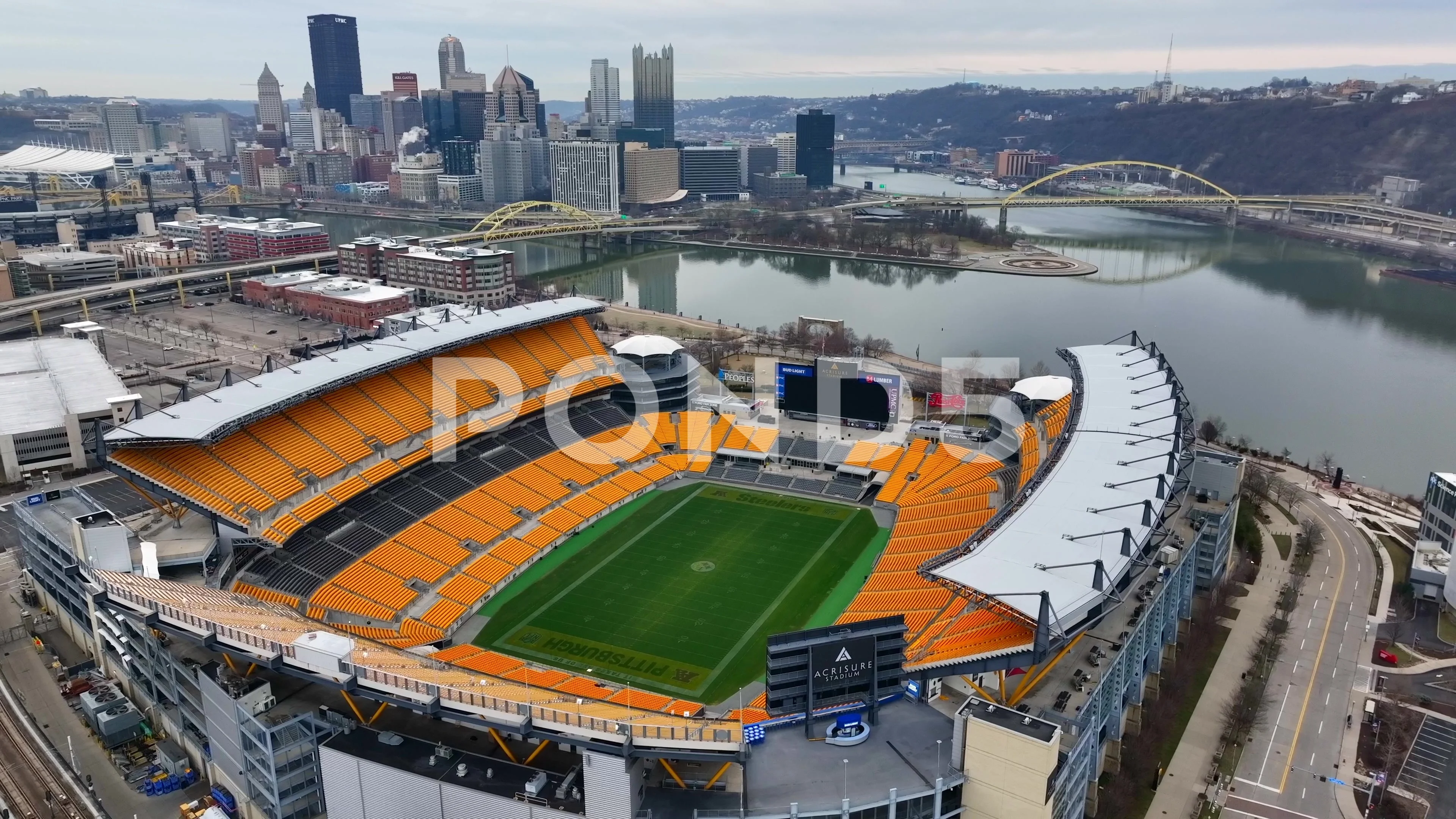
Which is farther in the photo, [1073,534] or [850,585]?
[850,585]

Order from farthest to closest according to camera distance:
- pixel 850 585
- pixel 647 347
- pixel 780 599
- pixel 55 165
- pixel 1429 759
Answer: pixel 55 165 < pixel 647 347 < pixel 850 585 < pixel 780 599 < pixel 1429 759

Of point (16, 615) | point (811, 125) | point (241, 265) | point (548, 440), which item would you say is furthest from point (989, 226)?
point (16, 615)

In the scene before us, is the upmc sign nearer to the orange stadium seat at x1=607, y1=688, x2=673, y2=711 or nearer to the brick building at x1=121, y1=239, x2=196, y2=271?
the orange stadium seat at x1=607, y1=688, x2=673, y2=711

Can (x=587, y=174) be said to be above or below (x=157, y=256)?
above

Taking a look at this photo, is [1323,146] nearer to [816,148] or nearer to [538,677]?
[816,148]

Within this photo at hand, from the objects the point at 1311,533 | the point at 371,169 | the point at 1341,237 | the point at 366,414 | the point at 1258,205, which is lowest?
the point at 1311,533

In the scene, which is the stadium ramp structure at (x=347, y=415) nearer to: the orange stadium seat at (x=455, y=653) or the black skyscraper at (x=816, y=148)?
the orange stadium seat at (x=455, y=653)

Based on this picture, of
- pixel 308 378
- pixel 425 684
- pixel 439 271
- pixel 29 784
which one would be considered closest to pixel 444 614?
pixel 308 378
